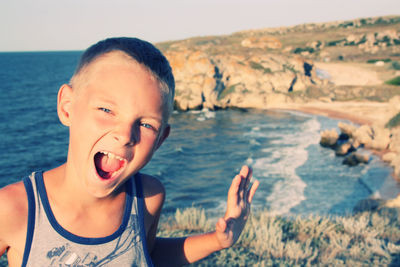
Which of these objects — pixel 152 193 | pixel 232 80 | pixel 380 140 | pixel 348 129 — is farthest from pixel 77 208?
pixel 232 80

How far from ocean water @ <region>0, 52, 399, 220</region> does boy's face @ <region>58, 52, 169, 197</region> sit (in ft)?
20.6

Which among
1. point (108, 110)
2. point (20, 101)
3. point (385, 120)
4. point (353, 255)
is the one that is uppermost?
point (108, 110)

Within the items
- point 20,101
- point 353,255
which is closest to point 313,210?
point 353,255

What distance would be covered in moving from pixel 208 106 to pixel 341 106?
1244 cm

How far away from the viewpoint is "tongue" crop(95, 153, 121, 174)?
1370 millimetres

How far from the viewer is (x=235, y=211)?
70.1 inches

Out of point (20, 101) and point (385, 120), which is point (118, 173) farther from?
point (20, 101)

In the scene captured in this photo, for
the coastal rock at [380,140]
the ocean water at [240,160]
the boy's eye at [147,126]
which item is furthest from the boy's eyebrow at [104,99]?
the coastal rock at [380,140]

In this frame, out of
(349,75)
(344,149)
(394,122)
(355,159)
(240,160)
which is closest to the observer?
(355,159)

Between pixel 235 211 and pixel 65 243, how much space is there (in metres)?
0.83

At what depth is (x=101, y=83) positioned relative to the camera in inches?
52.1

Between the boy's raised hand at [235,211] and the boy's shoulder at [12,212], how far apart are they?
86 centimetres

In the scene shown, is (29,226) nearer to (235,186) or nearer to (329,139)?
(235,186)

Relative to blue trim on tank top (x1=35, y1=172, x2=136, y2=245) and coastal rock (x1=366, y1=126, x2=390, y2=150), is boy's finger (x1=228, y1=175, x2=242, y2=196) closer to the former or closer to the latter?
blue trim on tank top (x1=35, y1=172, x2=136, y2=245)
